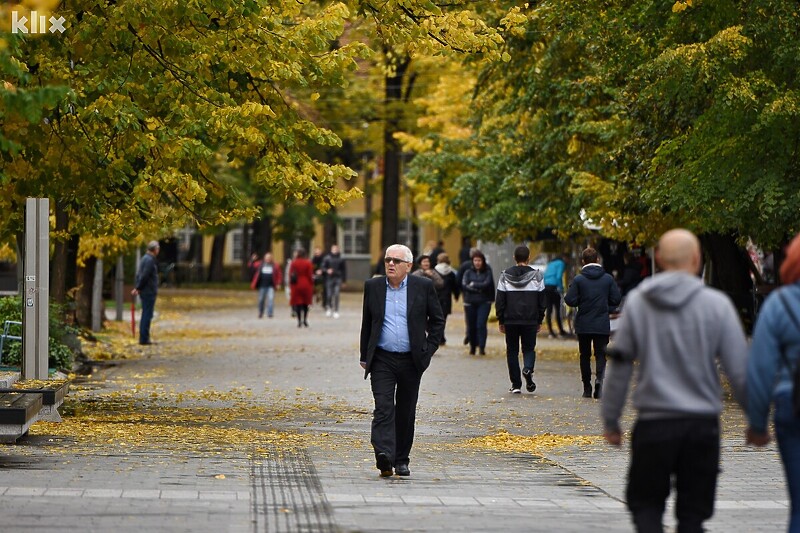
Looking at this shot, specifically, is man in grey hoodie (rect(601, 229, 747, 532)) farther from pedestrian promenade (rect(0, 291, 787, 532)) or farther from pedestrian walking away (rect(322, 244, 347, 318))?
pedestrian walking away (rect(322, 244, 347, 318))

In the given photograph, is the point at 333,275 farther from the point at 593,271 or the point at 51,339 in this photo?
the point at 593,271

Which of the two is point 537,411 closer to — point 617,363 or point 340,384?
point 340,384

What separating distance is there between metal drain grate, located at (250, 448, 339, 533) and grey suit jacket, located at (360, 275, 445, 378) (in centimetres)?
94

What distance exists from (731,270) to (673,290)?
19.3 metres

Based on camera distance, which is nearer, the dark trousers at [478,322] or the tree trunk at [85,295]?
the dark trousers at [478,322]

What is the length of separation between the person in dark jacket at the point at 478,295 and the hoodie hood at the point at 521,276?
6.46 m

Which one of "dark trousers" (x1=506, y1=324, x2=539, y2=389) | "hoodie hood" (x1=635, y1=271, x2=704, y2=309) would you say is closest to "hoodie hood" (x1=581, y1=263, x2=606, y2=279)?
"dark trousers" (x1=506, y1=324, x2=539, y2=389)

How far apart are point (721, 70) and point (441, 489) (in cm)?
700

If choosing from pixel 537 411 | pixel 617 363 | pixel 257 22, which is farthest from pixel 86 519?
pixel 537 411

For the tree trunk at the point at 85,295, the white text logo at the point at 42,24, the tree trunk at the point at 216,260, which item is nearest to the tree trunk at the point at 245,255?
the tree trunk at the point at 216,260

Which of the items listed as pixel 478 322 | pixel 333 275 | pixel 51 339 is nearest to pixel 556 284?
pixel 478 322

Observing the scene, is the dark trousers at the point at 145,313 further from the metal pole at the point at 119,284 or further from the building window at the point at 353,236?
the building window at the point at 353,236

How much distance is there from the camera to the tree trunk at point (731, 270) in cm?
2525

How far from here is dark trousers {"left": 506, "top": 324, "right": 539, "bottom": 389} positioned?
1858 cm
